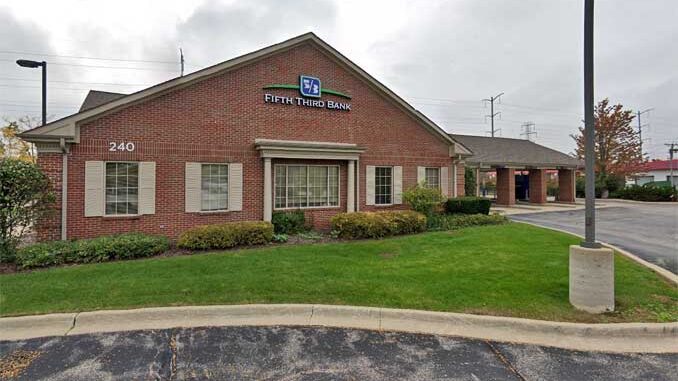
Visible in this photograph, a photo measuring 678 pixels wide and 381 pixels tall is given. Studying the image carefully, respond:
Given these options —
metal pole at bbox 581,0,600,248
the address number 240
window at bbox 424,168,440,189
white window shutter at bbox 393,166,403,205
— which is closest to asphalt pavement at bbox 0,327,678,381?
metal pole at bbox 581,0,600,248

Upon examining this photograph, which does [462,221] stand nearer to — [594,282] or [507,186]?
[594,282]

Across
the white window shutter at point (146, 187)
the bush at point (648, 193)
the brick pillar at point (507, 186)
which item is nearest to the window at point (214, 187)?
the white window shutter at point (146, 187)

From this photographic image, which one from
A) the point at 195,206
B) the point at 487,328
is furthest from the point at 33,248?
the point at 487,328

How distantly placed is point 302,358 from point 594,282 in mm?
4374

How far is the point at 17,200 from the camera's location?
7.94 meters

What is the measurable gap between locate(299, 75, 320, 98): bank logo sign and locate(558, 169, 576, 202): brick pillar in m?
25.6

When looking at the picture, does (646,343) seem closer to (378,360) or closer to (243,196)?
(378,360)

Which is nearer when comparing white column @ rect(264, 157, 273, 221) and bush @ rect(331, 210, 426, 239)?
bush @ rect(331, 210, 426, 239)

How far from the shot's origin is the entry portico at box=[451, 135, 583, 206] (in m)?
24.6

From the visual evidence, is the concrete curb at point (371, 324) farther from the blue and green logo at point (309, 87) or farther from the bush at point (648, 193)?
the bush at point (648, 193)

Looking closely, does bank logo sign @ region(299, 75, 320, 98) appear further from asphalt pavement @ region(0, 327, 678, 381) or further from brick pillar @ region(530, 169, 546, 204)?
brick pillar @ region(530, 169, 546, 204)

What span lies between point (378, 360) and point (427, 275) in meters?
3.12

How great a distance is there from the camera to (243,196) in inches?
459

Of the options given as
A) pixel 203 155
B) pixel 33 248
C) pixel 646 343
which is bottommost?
pixel 646 343
